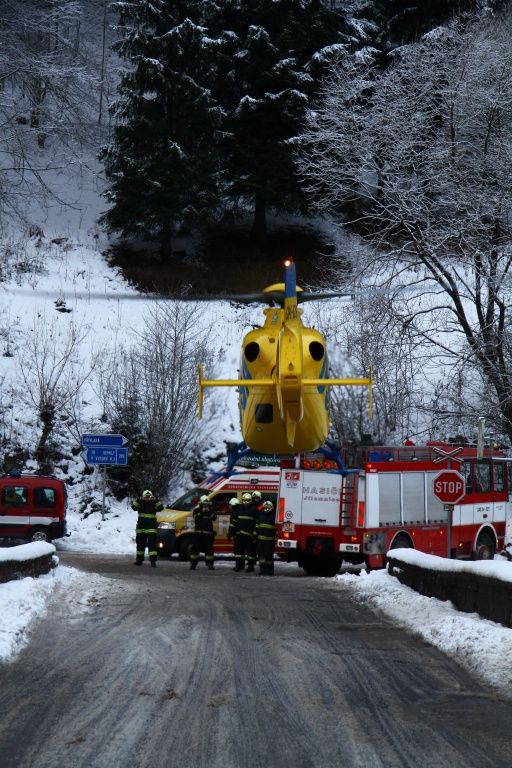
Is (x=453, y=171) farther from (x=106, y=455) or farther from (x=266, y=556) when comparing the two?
(x=106, y=455)

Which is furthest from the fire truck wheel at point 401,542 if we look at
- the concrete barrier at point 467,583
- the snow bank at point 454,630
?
the concrete barrier at point 467,583

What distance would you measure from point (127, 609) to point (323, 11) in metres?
36.9

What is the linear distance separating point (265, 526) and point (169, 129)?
24.2 m

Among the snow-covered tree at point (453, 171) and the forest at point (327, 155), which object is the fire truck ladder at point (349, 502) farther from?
the snow-covered tree at point (453, 171)

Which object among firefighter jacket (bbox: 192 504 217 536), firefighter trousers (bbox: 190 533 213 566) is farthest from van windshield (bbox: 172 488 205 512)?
firefighter jacket (bbox: 192 504 217 536)

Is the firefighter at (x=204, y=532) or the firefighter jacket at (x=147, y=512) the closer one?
the firefighter jacket at (x=147, y=512)

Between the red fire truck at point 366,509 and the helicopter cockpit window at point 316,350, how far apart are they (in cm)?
345

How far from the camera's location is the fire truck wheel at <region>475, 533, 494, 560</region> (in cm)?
2470

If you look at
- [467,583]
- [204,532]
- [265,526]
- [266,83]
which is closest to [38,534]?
[204,532]

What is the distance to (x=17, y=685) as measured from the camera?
8312 millimetres

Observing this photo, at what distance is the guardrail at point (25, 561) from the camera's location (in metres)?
13.3

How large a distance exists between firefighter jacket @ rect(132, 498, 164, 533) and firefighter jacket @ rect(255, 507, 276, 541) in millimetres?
2239

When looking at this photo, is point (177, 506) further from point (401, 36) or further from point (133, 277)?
point (401, 36)

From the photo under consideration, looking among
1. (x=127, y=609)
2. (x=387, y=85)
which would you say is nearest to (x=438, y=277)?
(x=387, y=85)
